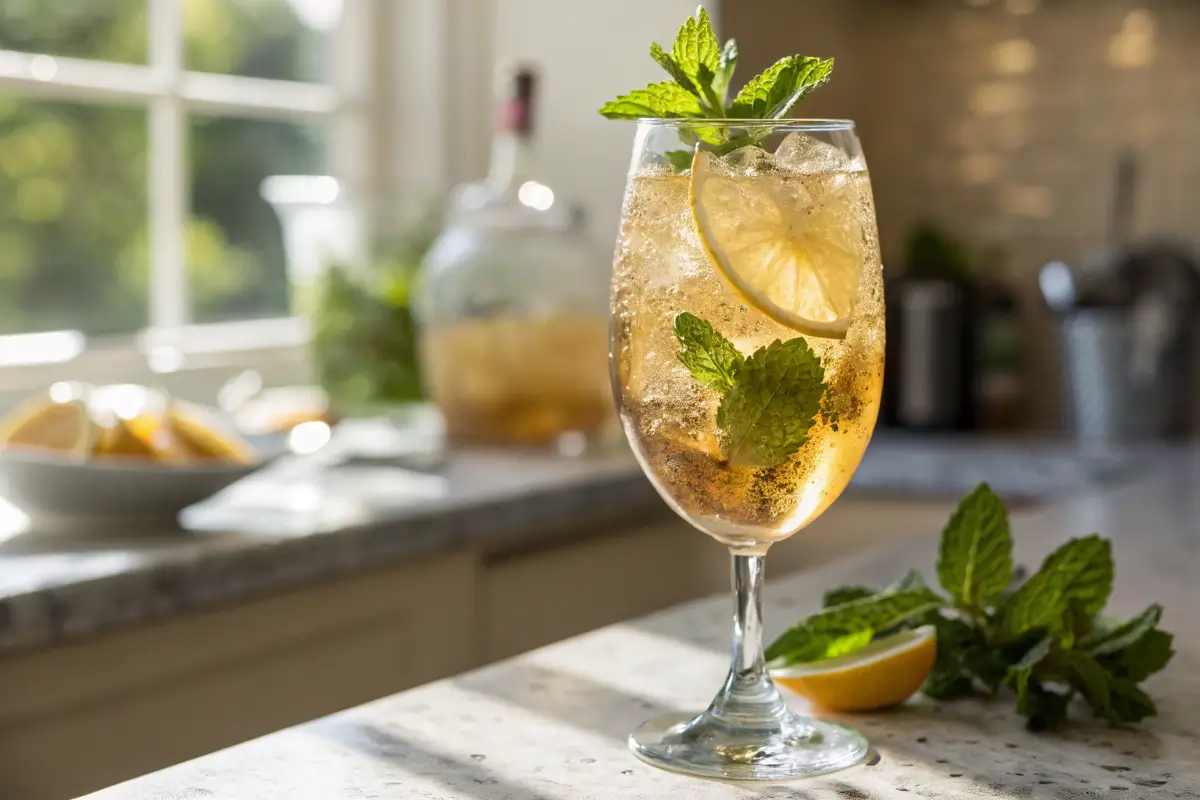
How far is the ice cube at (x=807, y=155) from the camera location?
655 millimetres

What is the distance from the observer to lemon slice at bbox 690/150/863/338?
65 centimetres

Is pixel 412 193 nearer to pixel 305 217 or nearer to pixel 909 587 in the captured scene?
pixel 305 217

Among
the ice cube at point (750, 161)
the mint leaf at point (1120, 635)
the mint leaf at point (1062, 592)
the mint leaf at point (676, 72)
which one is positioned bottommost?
the mint leaf at point (1120, 635)

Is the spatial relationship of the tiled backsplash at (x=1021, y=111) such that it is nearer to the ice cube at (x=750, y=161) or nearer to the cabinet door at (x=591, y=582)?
the cabinet door at (x=591, y=582)

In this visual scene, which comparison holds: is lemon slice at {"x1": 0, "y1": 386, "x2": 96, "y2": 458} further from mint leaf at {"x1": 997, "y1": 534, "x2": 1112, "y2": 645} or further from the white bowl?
mint leaf at {"x1": 997, "y1": 534, "x2": 1112, "y2": 645}

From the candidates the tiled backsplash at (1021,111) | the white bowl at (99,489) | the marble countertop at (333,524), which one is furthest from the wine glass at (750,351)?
the tiled backsplash at (1021,111)

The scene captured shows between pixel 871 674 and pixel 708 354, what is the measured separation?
0.60 ft

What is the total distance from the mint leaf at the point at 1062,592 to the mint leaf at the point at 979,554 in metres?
0.01

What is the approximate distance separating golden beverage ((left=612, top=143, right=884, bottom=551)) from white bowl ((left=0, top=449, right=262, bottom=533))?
0.75m

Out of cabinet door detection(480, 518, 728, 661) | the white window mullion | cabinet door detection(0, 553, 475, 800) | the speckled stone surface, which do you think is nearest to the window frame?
the white window mullion

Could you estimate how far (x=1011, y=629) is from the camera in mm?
747

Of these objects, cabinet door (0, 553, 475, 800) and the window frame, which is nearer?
cabinet door (0, 553, 475, 800)

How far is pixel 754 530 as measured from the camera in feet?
2.23

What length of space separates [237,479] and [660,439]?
80cm
